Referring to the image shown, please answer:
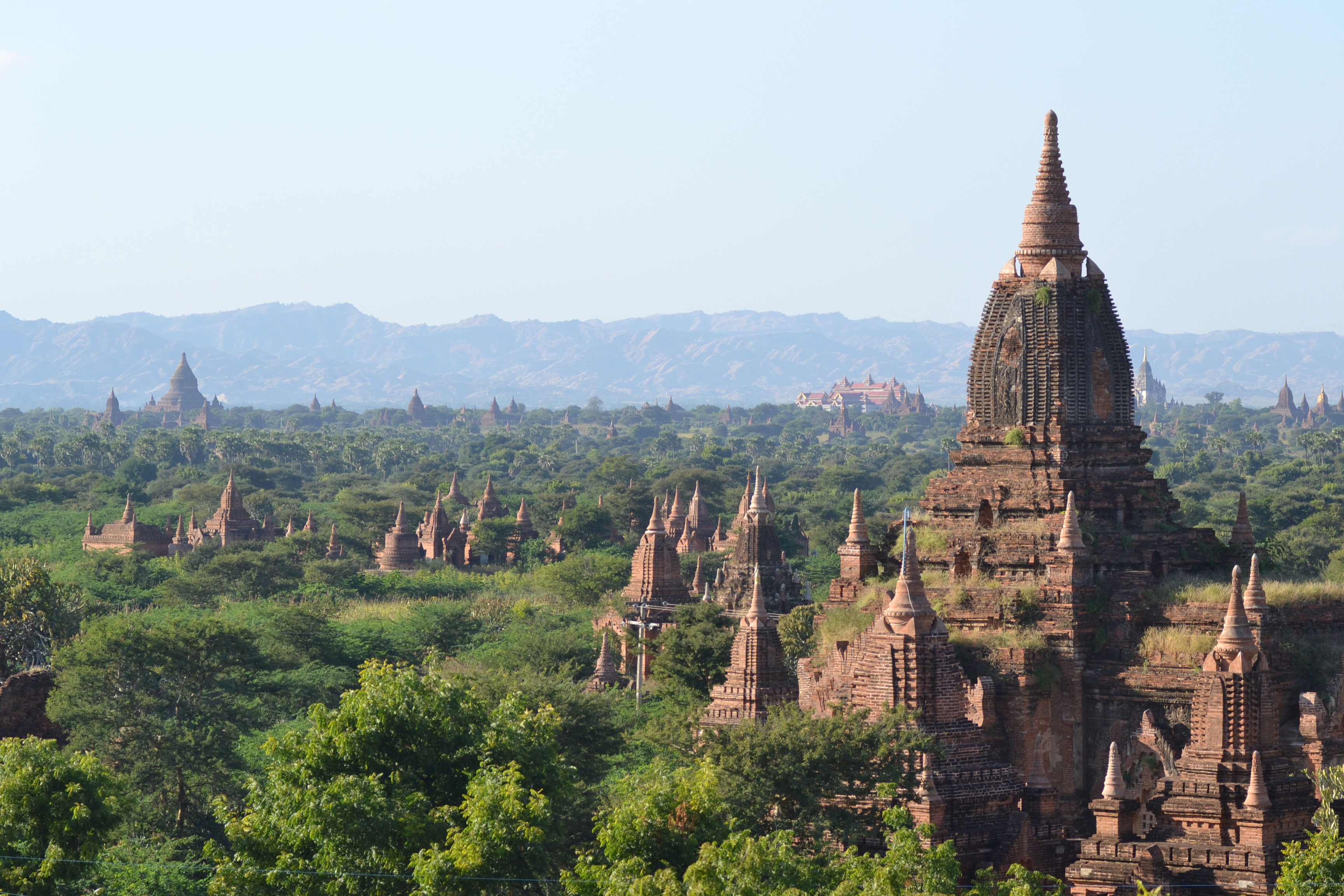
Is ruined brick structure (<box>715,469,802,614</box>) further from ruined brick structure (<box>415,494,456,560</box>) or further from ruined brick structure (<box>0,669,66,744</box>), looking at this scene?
ruined brick structure (<box>415,494,456,560</box>)

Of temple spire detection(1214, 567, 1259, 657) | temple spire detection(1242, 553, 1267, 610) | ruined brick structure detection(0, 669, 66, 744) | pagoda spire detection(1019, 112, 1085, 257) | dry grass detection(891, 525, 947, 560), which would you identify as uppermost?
pagoda spire detection(1019, 112, 1085, 257)

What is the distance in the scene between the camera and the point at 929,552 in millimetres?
45281

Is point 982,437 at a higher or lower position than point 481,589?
higher

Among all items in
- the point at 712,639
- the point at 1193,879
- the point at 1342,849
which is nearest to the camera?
the point at 1342,849

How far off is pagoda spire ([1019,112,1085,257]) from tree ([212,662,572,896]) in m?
16.9

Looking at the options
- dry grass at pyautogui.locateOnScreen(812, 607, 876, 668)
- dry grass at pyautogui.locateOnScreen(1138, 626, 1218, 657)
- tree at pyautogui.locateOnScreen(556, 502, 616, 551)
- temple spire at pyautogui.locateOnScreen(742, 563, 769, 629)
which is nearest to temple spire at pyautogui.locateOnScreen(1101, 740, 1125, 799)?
dry grass at pyautogui.locateOnScreen(1138, 626, 1218, 657)

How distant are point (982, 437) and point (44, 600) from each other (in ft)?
118

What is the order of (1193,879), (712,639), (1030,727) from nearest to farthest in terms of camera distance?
(1193,879) → (1030,727) → (712,639)

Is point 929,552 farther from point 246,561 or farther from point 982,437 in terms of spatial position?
point 246,561

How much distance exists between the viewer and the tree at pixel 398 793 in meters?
31.2

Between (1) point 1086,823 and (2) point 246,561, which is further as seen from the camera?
(2) point 246,561

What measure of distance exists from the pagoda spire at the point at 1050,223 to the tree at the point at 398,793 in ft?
55.4

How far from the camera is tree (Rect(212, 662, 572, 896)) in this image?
31.2m

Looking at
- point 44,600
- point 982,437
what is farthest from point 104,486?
point 982,437
